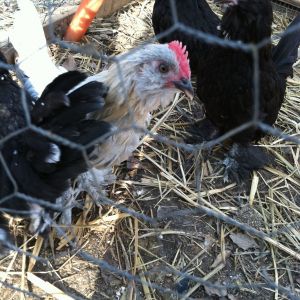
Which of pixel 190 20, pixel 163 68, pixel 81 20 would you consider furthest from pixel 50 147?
pixel 81 20

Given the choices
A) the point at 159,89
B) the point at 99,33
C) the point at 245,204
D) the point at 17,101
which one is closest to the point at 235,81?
the point at 159,89

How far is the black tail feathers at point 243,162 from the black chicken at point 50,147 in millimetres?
964

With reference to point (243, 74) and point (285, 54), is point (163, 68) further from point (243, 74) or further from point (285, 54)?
point (285, 54)

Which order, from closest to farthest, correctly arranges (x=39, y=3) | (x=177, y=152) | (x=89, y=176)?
(x=89, y=176) < (x=177, y=152) < (x=39, y=3)

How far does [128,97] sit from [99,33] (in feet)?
4.17

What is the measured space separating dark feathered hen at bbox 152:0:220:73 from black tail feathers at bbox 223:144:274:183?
528 millimetres

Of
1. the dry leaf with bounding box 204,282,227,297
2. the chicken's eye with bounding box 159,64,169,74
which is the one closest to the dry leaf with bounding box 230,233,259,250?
the dry leaf with bounding box 204,282,227,297

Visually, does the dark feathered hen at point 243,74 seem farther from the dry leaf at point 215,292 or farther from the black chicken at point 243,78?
the dry leaf at point 215,292

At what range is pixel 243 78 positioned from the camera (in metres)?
1.77

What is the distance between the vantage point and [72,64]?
7.72ft

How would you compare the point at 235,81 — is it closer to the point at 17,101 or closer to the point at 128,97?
the point at 128,97

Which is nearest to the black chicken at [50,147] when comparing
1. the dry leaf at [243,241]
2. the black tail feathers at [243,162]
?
the dry leaf at [243,241]

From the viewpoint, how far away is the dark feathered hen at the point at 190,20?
220 centimetres

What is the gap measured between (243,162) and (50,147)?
1.12 meters
